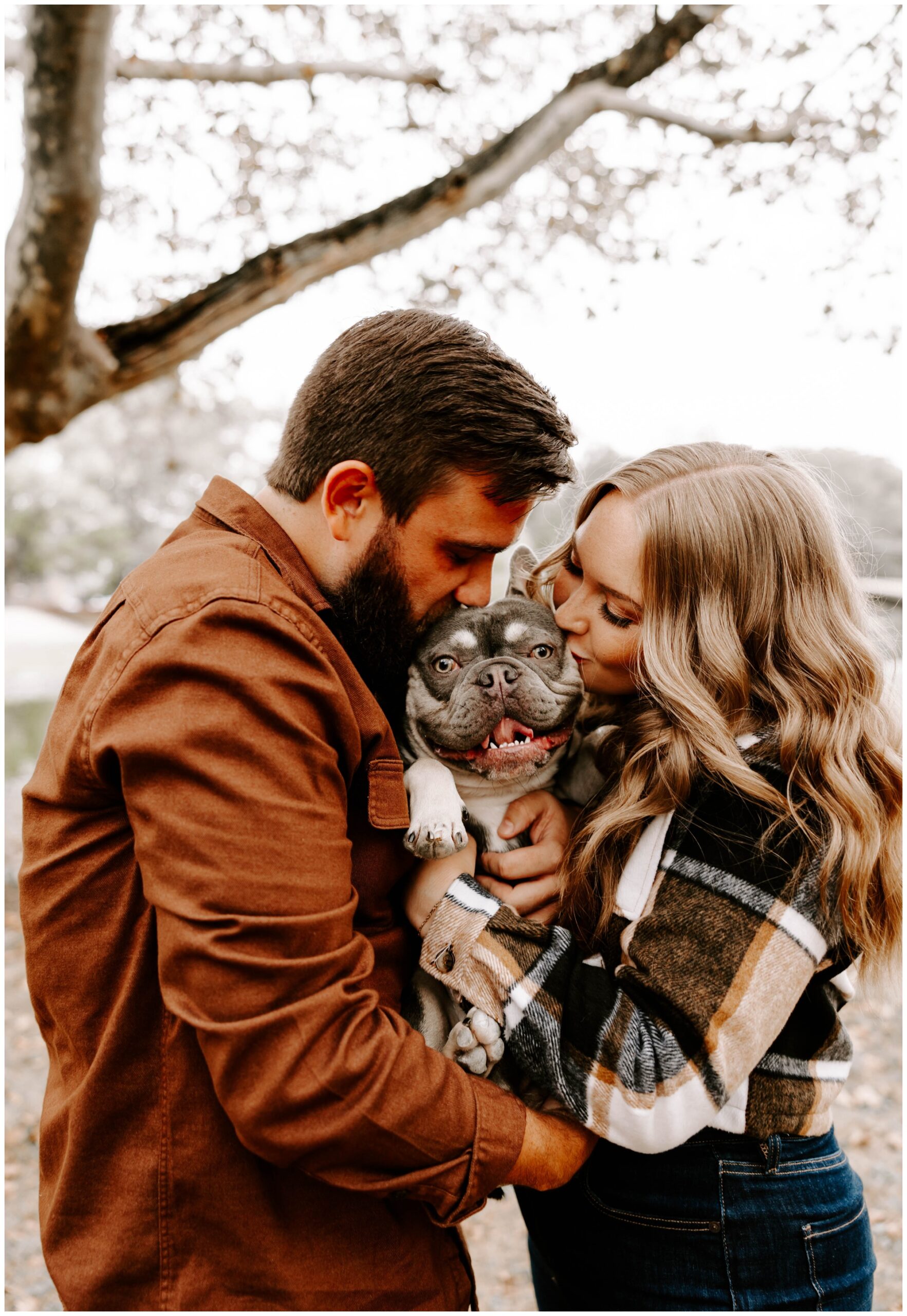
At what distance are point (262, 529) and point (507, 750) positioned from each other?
2.96 ft

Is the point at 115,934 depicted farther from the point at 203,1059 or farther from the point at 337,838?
the point at 337,838

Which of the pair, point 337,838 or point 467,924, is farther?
point 467,924

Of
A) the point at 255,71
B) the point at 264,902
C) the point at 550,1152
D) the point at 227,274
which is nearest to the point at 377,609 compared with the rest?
the point at 264,902

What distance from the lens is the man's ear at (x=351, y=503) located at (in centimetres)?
230

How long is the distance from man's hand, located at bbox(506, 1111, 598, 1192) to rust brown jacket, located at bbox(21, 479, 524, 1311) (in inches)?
2.1

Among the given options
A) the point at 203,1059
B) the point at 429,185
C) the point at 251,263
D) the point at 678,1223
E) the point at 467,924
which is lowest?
the point at 678,1223

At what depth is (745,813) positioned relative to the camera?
208cm

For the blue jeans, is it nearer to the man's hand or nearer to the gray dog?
the man's hand

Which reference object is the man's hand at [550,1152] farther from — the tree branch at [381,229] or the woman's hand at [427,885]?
the tree branch at [381,229]

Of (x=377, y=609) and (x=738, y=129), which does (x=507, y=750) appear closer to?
(x=377, y=609)

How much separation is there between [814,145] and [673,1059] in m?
7.85

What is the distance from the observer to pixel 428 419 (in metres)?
2.30

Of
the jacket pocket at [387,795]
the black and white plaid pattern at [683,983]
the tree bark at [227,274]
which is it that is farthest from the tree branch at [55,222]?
the black and white plaid pattern at [683,983]

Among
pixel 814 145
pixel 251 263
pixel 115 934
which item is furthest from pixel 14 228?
pixel 814 145
